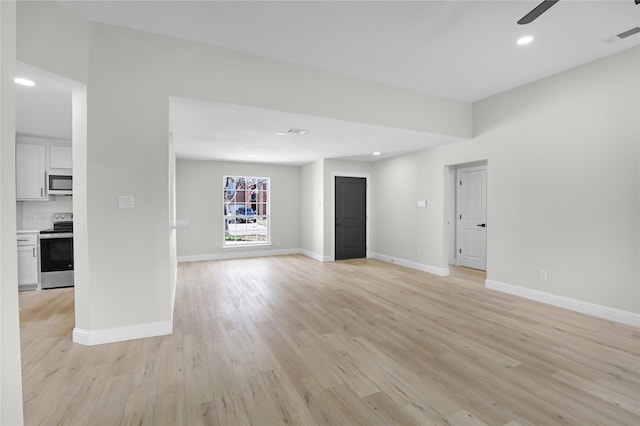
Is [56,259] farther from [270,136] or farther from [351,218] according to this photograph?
[351,218]

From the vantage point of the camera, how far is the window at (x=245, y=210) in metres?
7.61

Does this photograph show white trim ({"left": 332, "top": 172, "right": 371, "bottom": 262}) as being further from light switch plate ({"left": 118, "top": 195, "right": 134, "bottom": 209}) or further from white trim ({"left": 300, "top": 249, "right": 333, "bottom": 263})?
light switch plate ({"left": 118, "top": 195, "right": 134, "bottom": 209})

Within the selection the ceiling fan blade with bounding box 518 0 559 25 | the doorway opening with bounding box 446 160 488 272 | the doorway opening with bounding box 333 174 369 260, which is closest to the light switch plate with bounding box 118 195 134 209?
the ceiling fan blade with bounding box 518 0 559 25

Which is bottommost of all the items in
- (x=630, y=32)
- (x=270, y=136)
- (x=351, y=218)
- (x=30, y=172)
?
(x=351, y=218)

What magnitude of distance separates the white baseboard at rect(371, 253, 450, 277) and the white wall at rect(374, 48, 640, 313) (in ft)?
3.23

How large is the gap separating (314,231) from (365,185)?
1792 millimetres

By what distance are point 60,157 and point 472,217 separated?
7.92 m

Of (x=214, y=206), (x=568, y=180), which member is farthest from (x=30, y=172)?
(x=568, y=180)

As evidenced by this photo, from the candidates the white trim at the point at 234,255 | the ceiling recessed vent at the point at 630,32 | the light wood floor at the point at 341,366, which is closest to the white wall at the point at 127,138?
the light wood floor at the point at 341,366

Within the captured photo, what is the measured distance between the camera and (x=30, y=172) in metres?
4.84

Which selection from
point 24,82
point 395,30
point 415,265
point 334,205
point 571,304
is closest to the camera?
point 24,82

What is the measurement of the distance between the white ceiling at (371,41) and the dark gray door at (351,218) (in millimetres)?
2850

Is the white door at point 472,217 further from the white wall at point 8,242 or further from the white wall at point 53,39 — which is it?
the white wall at point 8,242

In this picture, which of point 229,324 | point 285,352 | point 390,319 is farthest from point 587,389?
point 229,324
